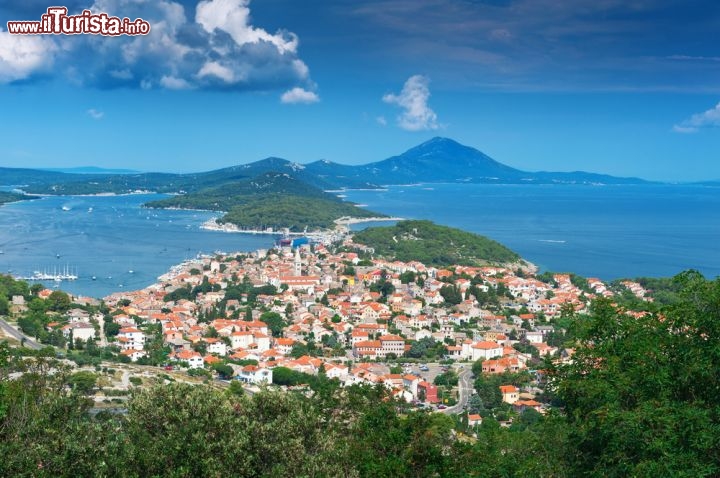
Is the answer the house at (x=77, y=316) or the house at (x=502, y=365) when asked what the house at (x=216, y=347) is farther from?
the house at (x=502, y=365)

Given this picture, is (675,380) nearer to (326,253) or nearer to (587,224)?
(326,253)

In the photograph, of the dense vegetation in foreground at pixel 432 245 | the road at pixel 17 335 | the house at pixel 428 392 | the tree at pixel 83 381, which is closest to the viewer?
the tree at pixel 83 381

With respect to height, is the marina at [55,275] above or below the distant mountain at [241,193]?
below

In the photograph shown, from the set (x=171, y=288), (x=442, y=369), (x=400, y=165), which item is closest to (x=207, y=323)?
(x=171, y=288)

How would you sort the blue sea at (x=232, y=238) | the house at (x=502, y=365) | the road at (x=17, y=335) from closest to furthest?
the house at (x=502, y=365), the road at (x=17, y=335), the blue sea at (x=232, y=238)

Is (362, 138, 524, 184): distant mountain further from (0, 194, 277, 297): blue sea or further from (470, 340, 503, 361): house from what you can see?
(470, 340, 503, 361): house

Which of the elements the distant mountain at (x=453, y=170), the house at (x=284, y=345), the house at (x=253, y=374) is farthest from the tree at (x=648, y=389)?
the distant mountain at (x=453, y=170)
